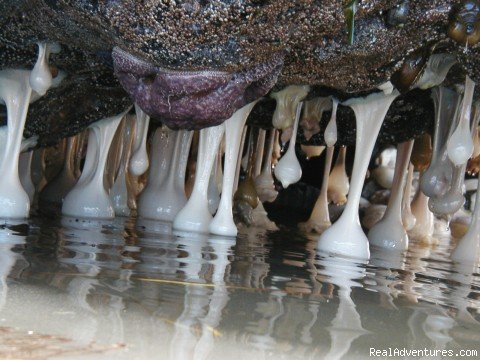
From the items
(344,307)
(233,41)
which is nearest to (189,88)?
(233,41)

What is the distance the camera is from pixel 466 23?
2.70 metres

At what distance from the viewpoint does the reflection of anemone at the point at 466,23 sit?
8.75 ft

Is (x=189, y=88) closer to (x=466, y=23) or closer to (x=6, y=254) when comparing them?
(x=6, y=254)

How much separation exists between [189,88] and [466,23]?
117cm

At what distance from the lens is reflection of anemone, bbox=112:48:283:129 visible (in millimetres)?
2553

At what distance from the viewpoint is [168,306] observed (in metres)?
1.55

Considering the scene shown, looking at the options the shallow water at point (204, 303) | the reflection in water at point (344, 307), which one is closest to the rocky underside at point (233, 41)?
the shallow water at point (204, 303)

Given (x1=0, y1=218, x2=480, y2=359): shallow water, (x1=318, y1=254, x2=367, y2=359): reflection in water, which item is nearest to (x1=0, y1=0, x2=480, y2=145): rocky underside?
(x1=0, y1=218, x2=480, y2=359): shallow water

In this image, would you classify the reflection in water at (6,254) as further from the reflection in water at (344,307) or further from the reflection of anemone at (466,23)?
the reflection of anemone at (466,23)

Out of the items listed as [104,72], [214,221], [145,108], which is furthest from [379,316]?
[104,72]

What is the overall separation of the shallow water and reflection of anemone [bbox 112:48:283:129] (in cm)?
56

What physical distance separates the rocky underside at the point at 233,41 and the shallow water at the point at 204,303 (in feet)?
2.28

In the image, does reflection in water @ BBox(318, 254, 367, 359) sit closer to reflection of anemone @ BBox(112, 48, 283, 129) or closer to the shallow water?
the shallow water

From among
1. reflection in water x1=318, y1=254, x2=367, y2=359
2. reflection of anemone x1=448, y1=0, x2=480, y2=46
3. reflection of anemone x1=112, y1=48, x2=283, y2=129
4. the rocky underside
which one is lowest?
reflection in water x1=318, y1=254, x2=367, y2=359
